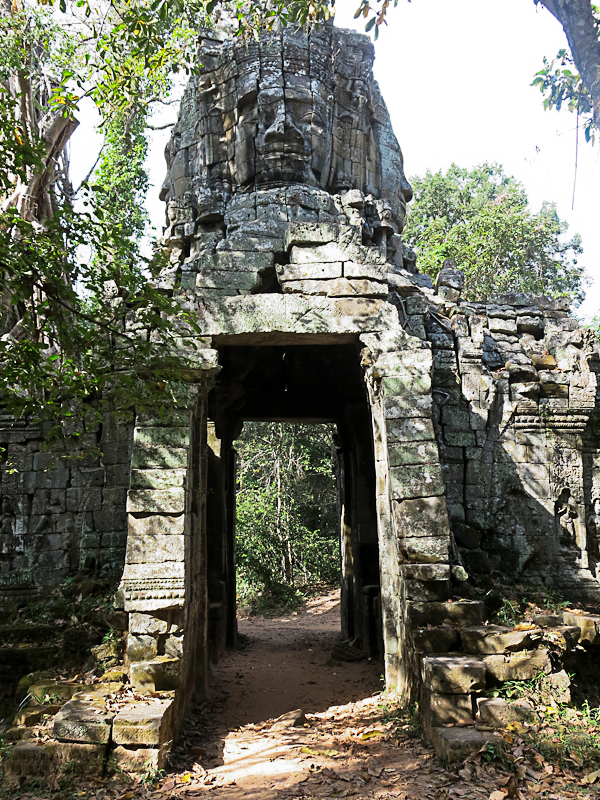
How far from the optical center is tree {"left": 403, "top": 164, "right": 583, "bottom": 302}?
878 inches

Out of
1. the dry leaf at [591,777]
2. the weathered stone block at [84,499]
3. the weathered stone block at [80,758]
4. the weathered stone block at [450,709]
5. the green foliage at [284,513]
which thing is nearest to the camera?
the dry leaf at [591,777]

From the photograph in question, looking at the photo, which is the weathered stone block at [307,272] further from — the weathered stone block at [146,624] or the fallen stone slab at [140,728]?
the fallen stone slab at [140,728]

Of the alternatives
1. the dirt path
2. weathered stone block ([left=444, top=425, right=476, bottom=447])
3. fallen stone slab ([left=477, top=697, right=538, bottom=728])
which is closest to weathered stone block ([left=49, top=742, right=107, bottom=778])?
the dirt path

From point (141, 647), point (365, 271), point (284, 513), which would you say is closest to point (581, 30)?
point (365, 271)

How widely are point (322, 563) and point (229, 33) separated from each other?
13.6 meters

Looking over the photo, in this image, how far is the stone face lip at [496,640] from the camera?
6484 mm

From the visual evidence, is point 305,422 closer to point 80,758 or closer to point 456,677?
point 456,677

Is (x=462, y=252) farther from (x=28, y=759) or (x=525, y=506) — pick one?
(x=28, y=759)

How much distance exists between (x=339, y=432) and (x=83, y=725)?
7.40 m

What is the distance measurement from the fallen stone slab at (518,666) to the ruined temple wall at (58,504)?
191 inches

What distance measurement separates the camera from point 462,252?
876 inches

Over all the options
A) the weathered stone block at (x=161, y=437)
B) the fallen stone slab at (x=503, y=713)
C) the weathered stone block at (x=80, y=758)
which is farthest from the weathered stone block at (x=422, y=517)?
the weathered stone block at (x=80, y=758)

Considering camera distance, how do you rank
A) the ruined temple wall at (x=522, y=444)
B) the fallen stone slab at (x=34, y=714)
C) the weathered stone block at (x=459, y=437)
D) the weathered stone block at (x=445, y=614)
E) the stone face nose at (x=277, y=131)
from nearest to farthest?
the fallen stone slab at (x=34, y=714), the weathered stone block at (x=445, y=614), the ruined temple wall at (x=522, y=444), the weathered stone block at (x=459, y=437), the stone face nose at (x=277, y=131)

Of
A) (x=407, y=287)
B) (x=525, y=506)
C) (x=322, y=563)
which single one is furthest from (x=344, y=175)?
(x=322, y=563)
